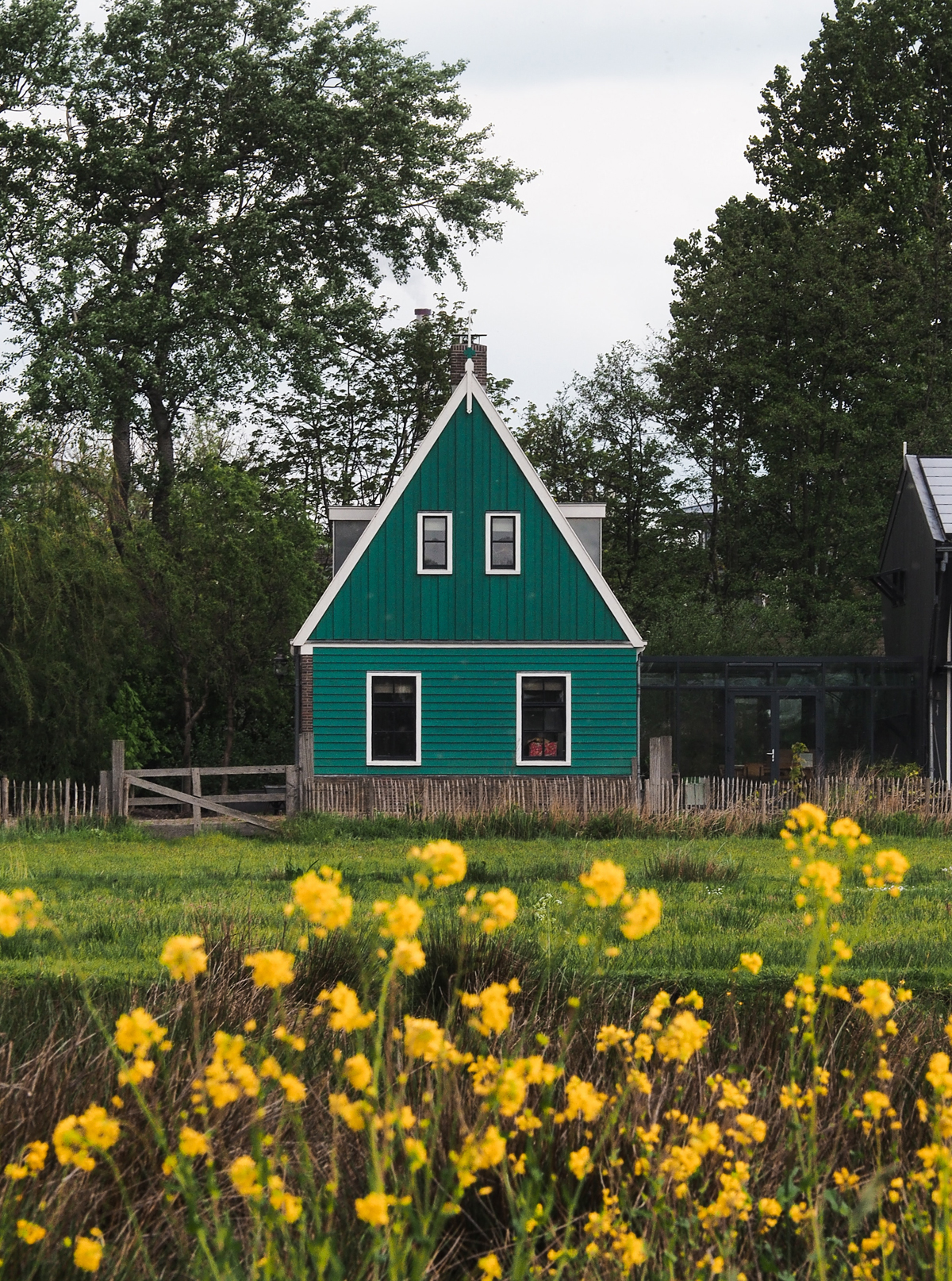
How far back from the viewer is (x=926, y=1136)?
18.8ft

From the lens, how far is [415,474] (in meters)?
26.0

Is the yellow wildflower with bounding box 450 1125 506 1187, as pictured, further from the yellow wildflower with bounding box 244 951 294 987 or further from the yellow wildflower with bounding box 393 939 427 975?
the yellow wildflower with bounding box 244 951 294 987

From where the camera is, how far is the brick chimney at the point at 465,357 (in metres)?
27.3

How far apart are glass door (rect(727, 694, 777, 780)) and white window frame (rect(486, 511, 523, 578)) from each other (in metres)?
5.94

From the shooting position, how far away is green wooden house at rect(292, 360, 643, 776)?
26016 millimetres

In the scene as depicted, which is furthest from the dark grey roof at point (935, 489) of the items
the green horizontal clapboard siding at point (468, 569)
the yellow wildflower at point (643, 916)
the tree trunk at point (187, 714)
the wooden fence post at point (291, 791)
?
the yellow wildflower at point (643, 916)

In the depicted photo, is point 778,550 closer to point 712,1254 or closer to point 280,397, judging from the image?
point 280,397

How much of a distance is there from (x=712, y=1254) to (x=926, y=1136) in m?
1.50

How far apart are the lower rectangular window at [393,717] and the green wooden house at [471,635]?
29 millimetres

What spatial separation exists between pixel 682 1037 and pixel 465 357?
24.9 meters

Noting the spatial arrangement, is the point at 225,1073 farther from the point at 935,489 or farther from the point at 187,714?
the point at 935,489

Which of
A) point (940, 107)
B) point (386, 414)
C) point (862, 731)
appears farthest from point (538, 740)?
point (940, 107)

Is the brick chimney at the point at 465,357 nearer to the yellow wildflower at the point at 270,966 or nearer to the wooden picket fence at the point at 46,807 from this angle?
the wooden picket fence at the point at 46,807

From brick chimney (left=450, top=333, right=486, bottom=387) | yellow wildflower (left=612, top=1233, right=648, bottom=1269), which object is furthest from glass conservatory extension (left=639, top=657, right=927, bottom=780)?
yellow wildflower (left=612, top=1233, right=648, bottom=1269)
